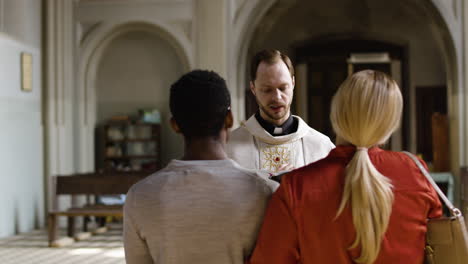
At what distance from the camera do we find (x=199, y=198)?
5.99ft

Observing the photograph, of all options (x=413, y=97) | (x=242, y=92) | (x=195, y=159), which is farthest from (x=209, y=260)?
(x=413, y=97)

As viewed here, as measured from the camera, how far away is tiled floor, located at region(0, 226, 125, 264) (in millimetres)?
7645

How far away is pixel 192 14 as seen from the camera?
1109 centimetres

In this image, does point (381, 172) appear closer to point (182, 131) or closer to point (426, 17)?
point (182, 131)

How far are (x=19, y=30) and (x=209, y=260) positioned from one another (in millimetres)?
9377

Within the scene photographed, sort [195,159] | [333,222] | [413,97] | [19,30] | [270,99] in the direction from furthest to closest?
1. [413,97]
2. [19,30]
3. [270,99]
4. [195,159]
5. [333,222]

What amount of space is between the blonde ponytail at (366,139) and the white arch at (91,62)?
950 centimetres

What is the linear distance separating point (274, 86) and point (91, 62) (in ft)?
30.0

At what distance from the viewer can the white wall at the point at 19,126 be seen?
9773 millimetres

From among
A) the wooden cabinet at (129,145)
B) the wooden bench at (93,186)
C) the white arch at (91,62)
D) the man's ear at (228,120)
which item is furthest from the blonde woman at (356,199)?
the wooden cabinet at (129,145)

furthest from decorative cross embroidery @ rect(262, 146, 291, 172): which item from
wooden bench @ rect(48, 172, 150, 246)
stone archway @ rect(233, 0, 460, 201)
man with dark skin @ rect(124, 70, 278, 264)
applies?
stone archway @ rect(233, 0, 460, 201)

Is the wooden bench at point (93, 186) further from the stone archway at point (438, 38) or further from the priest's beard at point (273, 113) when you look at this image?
the priest's beard at point (273, 113)

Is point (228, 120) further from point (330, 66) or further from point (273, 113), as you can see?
point (330, 66)

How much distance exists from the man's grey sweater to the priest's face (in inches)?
43.5
